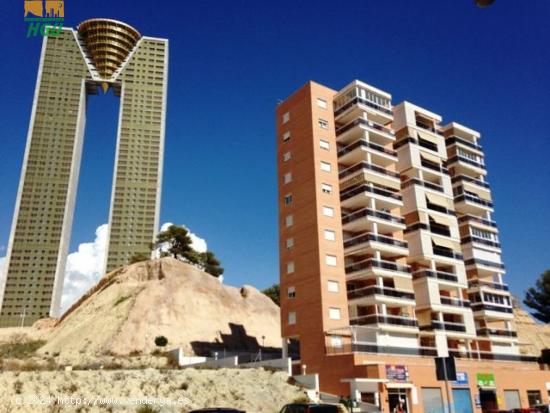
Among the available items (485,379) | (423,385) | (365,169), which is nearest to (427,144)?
(365,169)

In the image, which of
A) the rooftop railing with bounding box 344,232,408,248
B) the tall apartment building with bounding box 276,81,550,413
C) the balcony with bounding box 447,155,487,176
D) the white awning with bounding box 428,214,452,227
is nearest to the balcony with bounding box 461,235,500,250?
the tall apartment building with bounding box 276,81,550,413

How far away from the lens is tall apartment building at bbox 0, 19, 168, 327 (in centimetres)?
14638

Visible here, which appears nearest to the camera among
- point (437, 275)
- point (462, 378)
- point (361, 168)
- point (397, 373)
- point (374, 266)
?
point (397, 373)

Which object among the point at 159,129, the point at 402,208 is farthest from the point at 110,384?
the point at 159,129

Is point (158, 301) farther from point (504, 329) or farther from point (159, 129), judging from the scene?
point (159, 129)

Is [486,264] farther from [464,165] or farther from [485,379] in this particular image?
[485,379]

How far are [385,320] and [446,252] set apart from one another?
41.5ft

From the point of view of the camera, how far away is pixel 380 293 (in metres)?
41.1

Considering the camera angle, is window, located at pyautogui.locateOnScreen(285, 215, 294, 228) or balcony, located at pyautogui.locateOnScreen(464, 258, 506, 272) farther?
balcony, located at pyautogui.locateOnScreen(464, 258, 506, 272)

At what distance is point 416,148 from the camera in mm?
50906

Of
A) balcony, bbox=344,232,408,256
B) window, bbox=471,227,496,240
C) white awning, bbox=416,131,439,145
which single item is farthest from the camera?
window, bbox=471,227,496,240

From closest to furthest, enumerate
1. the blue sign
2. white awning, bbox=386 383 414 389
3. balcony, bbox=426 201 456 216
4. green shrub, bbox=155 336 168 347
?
1. white awning, bbox=386 383 414 389
2. the blue sign
3. balcony, bbox=426 201 456 216
4. green shrub, bbox=155 336 168 347

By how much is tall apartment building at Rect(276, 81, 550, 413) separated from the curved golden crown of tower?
148m

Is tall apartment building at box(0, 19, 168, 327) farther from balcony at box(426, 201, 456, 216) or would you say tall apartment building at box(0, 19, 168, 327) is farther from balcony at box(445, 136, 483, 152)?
balcony at box(426, 201, 456, 216)
